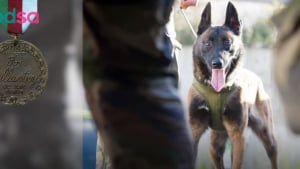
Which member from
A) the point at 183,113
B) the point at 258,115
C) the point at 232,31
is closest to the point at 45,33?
the point at 232,31

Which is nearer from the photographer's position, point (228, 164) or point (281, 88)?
point (281, 88)

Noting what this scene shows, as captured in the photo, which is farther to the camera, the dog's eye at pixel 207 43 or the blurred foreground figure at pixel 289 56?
the dog's eye at pixel 207 43

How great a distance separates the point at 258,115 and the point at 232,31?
0.36m

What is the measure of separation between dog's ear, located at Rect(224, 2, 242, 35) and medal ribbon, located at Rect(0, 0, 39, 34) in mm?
824

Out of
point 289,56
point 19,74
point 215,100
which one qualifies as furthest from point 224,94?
point 289,56

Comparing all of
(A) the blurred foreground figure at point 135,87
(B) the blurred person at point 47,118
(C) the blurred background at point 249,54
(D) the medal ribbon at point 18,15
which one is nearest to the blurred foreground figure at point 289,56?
(A) the blurred foreground figure at point 135,87

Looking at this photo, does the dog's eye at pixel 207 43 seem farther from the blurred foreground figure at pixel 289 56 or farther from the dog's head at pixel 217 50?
the blurred foreground figure at pixel 289 56

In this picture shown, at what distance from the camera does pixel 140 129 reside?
2.53 feet

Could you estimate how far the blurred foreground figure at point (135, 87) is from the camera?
0.71 m

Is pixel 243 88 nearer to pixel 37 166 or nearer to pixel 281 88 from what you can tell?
pixel 37 166

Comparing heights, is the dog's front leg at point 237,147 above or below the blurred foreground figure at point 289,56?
below

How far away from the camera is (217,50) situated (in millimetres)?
2598

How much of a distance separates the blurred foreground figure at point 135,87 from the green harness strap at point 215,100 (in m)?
1.79

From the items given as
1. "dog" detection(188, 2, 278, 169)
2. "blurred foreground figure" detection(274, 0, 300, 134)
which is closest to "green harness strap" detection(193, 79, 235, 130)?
"dog" detection(188, 2, 278, 169)
